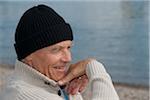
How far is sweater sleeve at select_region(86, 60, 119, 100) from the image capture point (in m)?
2.86

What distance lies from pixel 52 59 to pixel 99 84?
0.28m

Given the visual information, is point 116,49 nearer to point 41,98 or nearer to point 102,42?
point 102,42

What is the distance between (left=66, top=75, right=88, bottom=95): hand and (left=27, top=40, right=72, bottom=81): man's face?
0.70 ft

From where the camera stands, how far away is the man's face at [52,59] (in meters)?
2.86

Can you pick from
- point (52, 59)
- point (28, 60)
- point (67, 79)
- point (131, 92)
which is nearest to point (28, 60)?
point (28, 60)

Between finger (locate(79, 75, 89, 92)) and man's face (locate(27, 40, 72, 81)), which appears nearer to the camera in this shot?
man's face (locate(27, 40, 72, 81))

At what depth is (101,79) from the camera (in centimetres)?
296

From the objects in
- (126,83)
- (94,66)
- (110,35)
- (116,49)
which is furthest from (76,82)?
(110,35)

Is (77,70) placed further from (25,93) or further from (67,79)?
(25,93)

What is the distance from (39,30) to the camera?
9.52 ft

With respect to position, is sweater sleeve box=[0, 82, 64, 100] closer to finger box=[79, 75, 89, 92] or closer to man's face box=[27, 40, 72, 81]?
man's face box=[27, 40, 72, 81]

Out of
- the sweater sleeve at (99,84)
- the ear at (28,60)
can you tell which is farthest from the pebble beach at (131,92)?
the ear at (28,60)

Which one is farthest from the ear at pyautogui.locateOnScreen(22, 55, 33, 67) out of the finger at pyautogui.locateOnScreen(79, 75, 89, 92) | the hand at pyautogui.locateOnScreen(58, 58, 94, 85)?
the finger at pyautogui.locateOnScreen(79, 75, 89, 92)

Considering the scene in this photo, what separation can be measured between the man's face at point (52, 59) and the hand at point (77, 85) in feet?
0.70
